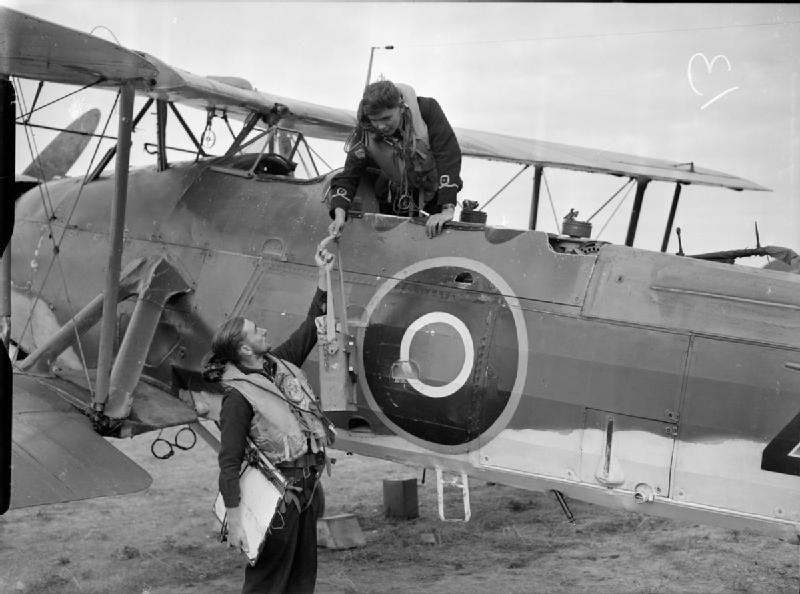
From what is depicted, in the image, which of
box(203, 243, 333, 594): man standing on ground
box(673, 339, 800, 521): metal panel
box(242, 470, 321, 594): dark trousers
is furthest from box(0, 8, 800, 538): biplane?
box(242, 470, 321, 594): dark trousers

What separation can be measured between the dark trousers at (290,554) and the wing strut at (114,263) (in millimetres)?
1769

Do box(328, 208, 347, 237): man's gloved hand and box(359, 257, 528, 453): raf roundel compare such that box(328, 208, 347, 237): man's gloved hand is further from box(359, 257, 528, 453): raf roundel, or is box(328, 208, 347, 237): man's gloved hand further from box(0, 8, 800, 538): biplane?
box(359, 257, 528, 453): raf roundel

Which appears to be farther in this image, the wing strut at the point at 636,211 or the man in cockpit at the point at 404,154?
the wing strut at the point at 636,211

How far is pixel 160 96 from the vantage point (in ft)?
20.6

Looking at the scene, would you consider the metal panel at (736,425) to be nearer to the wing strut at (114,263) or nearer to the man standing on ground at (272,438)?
the man standing on ground at (272,438)

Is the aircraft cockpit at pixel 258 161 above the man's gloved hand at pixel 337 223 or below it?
above

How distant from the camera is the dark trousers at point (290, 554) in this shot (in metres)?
4.24

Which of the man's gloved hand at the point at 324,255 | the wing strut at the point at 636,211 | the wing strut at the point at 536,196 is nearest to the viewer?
the man's gloved hand at the point at 324,255

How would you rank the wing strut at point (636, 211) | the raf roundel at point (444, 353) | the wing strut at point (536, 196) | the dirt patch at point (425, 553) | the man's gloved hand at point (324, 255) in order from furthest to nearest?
the wing strut at point (636, 211), the wing strut at point (536, 196), the dirt patch at point (425, 553), the man's gloved hand at point (324, 255), the raf roundel at point (444, 353)

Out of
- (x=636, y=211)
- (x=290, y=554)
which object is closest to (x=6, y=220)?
(x=290, y=554)

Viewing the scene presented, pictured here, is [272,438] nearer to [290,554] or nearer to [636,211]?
[290,554]

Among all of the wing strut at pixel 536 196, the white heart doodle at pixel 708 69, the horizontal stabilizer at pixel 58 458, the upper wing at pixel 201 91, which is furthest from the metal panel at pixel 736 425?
the white heart doodle at pixel 708 69

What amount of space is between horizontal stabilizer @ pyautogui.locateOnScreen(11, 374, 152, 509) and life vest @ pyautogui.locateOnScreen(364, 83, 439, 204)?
222 centimetres

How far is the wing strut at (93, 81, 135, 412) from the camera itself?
546 centimetres
